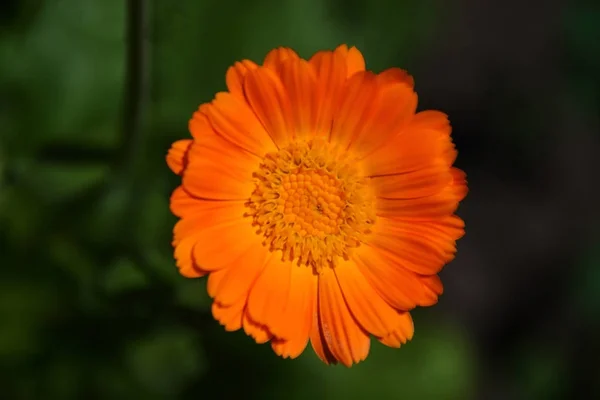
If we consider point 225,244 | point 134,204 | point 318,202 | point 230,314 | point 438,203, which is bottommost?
point 134,204

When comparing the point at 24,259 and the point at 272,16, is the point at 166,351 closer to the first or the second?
the point at 24,259

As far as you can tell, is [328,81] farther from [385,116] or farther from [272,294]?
[272,294]

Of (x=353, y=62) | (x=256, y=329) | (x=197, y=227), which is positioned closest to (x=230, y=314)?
(x=256, y=329)

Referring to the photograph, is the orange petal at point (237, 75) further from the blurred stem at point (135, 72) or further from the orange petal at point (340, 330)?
the orange petal at point (340, 330)

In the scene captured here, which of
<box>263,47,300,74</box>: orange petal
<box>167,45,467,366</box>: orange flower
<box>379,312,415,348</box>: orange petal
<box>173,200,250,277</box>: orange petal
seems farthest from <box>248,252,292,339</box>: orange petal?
<box>263,47,300,74</box>: orange petal

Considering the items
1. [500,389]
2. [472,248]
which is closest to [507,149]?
[472,248]

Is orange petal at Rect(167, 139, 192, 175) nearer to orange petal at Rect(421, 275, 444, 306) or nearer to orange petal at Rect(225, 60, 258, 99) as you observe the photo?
orange petal at Rect(225, 60, 258, 99)

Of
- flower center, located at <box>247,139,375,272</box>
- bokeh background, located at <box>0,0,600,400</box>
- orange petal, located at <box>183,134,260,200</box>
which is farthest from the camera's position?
bokeh background, located at <box>0,0,600,400</box>
